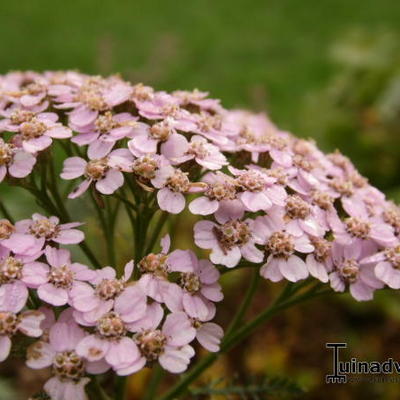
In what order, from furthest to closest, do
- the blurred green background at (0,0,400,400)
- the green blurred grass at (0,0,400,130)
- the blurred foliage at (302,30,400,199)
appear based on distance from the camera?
the green blurred grass at (0,0,400,130) < the blurred foliage at (302,30,400,199) < the blurred green background at (0,0,400,400)

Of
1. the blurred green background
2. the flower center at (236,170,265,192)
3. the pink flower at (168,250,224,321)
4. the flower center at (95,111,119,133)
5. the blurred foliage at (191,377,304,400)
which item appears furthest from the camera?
the blurred green background

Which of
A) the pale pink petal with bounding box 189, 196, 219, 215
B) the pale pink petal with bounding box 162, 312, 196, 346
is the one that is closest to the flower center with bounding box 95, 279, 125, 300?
the pale pink petal with bounding box 162, 312, 196, 346

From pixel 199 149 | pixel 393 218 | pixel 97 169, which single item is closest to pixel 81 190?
pixel 97 169

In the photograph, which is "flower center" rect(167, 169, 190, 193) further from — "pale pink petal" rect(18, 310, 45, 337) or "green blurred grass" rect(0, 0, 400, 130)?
"green blurred grass" rect(0, 0, 400, 130)

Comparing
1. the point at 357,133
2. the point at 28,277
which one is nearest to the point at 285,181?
the point at 28,277

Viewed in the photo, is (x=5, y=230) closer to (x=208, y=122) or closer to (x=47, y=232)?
(x=47, y=232)

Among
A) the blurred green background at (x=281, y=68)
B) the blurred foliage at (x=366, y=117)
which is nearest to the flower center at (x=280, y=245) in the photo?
the blurred green background at (x=281, y=68)
